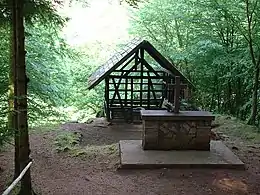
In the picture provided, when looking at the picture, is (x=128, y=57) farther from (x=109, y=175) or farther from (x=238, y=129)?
(x=109, y=175)

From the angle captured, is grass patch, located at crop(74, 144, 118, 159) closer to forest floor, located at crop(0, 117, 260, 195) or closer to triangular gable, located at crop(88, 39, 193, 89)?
forest floor, located at crop(0, 117, 260, 195)

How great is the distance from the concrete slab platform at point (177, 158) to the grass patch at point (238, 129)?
7.82ft

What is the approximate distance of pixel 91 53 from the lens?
776 inches

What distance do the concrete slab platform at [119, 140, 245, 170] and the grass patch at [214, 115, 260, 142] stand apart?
2.38 m

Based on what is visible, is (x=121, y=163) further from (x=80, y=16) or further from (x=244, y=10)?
(x=80, y=16)

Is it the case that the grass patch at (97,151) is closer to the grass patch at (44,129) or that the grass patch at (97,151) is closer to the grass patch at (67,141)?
the grass patch at (67,141)

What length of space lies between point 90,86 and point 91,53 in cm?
883

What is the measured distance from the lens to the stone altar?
7145 millimetres

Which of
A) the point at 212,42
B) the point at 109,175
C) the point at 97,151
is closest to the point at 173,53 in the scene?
the point at 212,42

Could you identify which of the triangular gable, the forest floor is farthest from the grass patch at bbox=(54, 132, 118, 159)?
the triangular gable

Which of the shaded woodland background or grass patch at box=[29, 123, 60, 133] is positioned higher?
the shaded woodland background

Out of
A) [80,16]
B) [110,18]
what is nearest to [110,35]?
[110,18]

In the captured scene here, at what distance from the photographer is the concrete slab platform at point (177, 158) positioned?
635 cm

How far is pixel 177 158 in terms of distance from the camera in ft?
21.9
